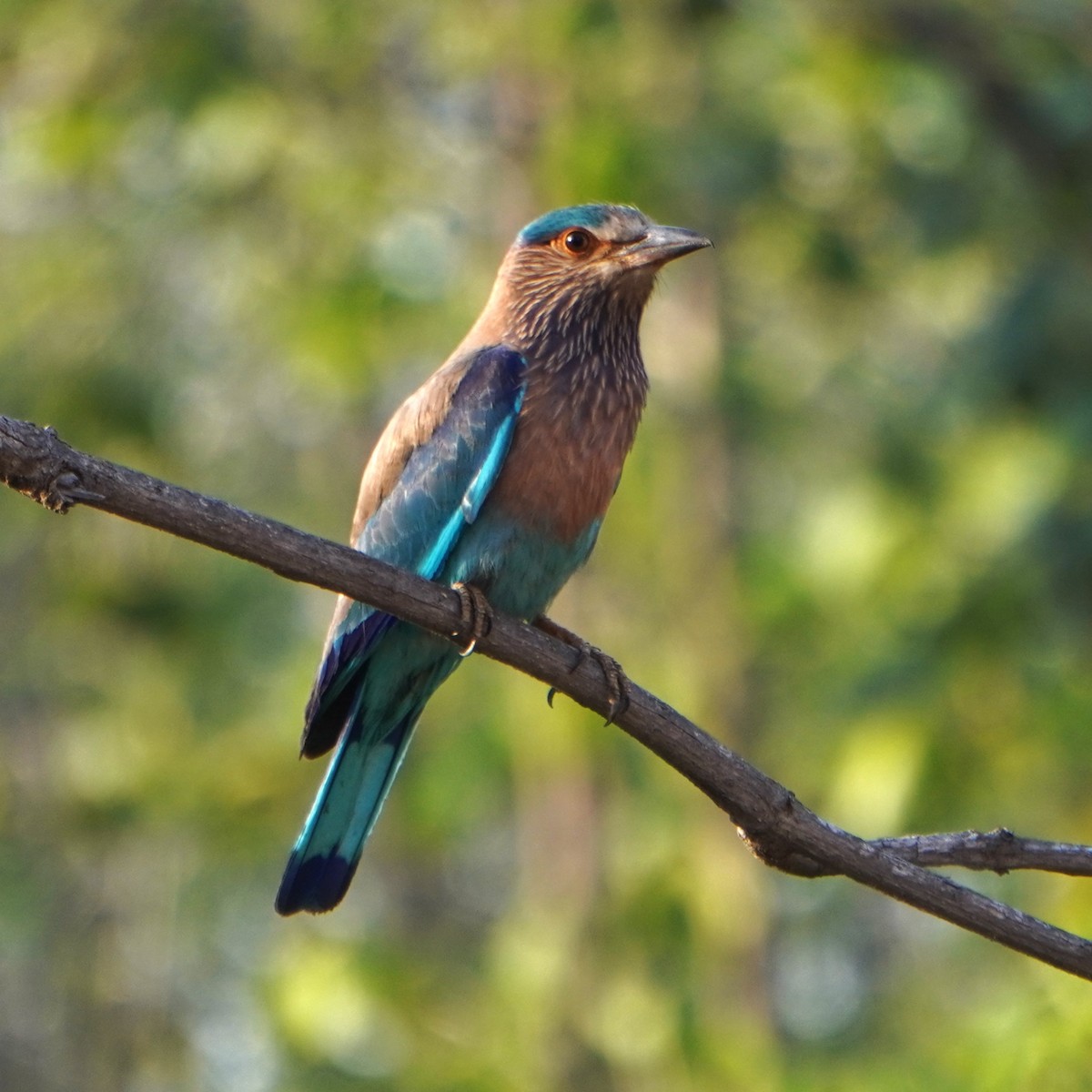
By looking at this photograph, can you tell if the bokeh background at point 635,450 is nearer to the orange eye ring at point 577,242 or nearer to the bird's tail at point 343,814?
the orange eye ring at point 577,242

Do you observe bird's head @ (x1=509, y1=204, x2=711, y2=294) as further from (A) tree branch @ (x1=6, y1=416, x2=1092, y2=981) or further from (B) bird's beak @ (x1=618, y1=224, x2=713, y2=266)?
(A) tree branch @ (x1=6, y1=416, x2=1092, y2=981)

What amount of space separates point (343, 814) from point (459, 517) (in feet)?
2.70

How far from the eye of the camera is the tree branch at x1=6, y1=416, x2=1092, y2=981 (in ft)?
10.7

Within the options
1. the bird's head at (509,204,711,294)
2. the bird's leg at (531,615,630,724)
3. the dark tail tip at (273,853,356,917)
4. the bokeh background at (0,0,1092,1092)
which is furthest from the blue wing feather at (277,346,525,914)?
the bokeh background at (0,0,1092,1092)

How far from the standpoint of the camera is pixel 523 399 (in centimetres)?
505

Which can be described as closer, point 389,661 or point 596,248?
point 389,661

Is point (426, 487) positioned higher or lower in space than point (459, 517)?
higher

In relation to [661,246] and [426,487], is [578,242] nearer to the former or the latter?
[661,246]

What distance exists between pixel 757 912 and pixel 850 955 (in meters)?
5.83

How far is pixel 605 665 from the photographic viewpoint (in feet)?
14.2

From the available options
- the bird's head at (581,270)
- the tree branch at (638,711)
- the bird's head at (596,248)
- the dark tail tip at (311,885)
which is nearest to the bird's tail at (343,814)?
the dark tail tip at (311,885)

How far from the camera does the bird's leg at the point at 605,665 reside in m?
3.89

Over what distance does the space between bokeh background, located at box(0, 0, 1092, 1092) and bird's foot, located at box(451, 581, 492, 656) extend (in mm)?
3350

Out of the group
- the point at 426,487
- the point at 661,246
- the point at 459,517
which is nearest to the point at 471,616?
the point at 459,517
